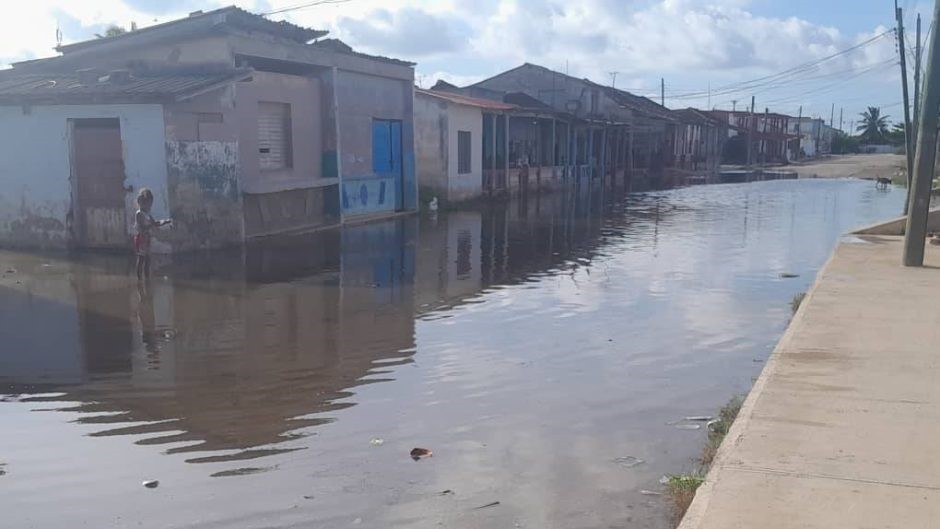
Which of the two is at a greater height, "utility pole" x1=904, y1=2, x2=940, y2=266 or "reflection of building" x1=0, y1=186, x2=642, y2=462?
"utility pole" x1=904, y1=2, x2=940, y2=266

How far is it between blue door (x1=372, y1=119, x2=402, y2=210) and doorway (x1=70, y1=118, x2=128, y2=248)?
26.2 feet

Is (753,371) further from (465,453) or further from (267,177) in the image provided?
(267,177)

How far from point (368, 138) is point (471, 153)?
920 cm

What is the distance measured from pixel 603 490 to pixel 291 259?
10.8 m

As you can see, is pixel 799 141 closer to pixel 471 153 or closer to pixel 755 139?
pixel 755 139

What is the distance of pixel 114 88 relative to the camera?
582 inches

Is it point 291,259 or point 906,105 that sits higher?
point 906,105

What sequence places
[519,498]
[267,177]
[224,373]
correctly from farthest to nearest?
[267,177] → [224,373] → [519,498]

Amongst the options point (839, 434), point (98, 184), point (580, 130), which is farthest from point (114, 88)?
point (580, 130)

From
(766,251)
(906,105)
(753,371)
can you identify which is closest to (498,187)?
(906,105)

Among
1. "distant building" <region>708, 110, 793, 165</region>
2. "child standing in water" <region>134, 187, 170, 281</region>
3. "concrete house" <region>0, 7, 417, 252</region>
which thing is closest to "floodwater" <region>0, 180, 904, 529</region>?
"child standing in water" <region>134, 187, 170, 281</region>

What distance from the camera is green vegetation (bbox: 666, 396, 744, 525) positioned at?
Answer: 16.1 feet

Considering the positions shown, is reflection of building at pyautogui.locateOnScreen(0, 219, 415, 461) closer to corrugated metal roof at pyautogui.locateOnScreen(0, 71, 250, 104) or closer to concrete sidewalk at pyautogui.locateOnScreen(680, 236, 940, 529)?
corrugated metal roof at pyautogui.locateOnScreen(0, 71, 250, 104)

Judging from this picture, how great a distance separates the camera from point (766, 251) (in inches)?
667
